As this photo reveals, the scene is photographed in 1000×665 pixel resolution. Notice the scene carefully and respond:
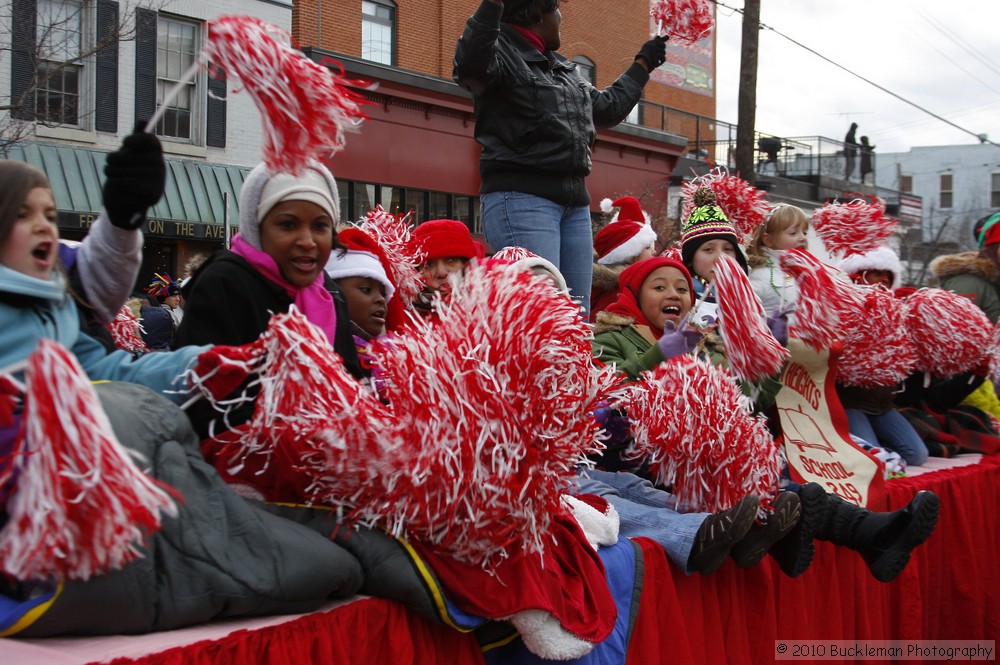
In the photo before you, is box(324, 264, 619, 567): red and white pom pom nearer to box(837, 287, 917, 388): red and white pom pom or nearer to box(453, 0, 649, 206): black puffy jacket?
box(453, 0, 649, 206): black puffy jacket

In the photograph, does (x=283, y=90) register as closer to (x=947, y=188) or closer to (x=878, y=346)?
(x=878, y=346)

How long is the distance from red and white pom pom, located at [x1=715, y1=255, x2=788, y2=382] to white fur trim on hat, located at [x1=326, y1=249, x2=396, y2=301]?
106 centimetres

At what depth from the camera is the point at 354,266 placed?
119 inches

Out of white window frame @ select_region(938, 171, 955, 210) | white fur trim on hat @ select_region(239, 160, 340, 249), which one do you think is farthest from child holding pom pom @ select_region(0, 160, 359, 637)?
white window frame @ select_region(938, 171, 955, 210)

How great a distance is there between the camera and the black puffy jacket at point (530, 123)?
3.79 meters

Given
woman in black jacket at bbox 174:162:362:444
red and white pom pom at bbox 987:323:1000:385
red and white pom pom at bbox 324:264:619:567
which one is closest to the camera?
red and white pom pom at bbox 324:264:619:567

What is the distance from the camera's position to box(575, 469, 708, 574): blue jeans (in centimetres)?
278

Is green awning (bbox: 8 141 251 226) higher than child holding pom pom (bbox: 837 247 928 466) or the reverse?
higher

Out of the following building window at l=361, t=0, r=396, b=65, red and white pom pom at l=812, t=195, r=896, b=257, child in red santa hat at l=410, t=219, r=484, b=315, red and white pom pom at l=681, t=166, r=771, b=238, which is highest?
building window at l=361, t=0, r=396, b=65

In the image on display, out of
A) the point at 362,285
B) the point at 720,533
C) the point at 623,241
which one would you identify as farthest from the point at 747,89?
the point at 720,533

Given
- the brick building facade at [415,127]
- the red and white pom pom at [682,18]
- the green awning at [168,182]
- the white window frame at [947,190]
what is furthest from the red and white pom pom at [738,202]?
the white window frame at [947,190]

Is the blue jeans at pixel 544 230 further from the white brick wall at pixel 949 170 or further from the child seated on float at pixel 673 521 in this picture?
the white brick wall at pixel 949 170

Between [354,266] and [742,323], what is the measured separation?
120 cm

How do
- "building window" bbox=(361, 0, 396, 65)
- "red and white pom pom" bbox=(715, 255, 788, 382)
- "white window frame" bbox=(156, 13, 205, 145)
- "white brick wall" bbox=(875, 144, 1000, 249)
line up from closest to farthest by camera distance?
1. "red and white pom pom" bbox=(715, 255, 788, 382)
2. "white window frame" bbox=(156, 13, 205, 145)
3. "building window" bbox=(361, 0, 396, 65)
4. "white brick wall" bbox=(875, 144, 1000, 249)
